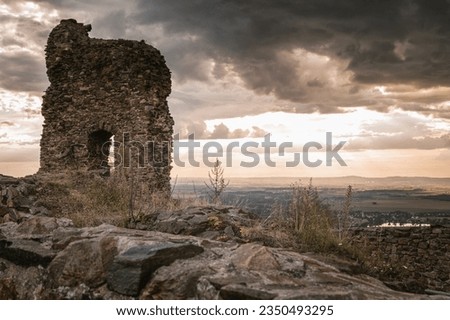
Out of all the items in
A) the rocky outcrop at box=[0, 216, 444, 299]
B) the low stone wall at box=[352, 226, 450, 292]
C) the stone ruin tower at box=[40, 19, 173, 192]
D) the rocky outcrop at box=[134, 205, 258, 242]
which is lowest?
the low stone wall at box=[352, 226, 450, 292]

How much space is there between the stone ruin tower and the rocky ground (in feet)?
25.6

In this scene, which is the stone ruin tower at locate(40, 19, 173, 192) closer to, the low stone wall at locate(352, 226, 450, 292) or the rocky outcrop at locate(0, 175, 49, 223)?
the rocky outcrop at locate(0, 175, 49, 223)

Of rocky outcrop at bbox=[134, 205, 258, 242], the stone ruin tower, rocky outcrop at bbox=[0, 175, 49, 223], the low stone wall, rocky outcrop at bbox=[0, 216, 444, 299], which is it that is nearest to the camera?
rocky outcrop at bbox=[0, 216, 444, 299]

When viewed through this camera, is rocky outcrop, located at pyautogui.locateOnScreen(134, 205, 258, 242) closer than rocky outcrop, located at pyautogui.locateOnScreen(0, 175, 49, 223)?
Yes

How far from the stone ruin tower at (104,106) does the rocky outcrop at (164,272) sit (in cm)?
801

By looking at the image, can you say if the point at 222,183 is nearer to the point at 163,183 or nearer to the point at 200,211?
the point at 200,211

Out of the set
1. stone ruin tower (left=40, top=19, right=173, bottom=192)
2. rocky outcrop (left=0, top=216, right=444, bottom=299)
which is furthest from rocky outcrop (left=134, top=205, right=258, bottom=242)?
stone ruin tower (left=40, top=19, right=173, bottom=192)

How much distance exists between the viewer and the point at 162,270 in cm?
326

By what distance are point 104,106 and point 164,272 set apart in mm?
10142

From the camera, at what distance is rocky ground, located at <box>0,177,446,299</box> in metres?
2.97

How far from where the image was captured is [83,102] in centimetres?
1295

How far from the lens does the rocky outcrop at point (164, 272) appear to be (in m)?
2.96

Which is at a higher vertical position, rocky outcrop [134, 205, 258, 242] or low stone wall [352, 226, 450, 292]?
rocky outcrop [134, 205, 258, 242]

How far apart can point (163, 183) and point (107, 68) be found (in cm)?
351
